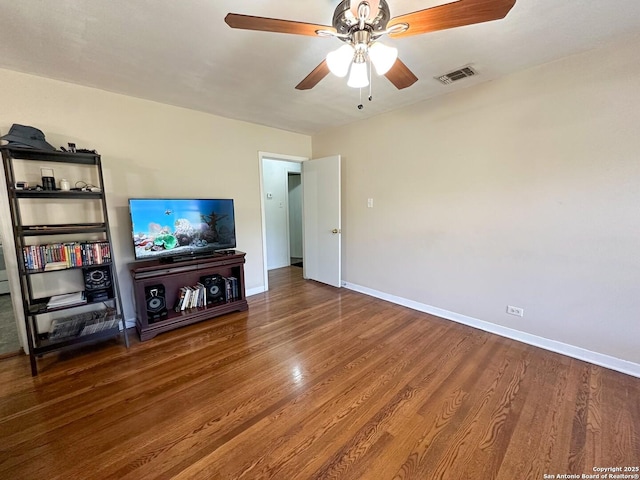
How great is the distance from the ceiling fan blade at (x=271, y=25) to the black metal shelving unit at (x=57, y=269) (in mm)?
1912

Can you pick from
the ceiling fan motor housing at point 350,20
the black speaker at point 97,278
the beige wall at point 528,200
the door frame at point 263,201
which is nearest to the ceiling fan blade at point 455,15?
the ceiling fan motor housing at point 350,20

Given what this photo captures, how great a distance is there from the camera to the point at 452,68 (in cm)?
224

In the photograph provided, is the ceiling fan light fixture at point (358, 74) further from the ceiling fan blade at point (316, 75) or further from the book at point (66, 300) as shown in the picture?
the book at point (66, 300)

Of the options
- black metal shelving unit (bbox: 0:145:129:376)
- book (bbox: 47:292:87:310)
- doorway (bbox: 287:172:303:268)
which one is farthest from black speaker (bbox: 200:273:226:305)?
doorway (bbox: 287:172:303:268)

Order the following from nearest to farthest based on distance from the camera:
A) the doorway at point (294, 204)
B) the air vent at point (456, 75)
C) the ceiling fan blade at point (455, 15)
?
1. the ceiling fan blade at point (455, 15)
2. the air vent at point (456, 75)
3. the doorway at point (294, 204)

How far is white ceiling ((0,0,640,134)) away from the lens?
152 centimetres

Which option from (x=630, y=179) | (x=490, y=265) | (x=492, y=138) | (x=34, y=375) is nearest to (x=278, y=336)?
(x=34, y=375)

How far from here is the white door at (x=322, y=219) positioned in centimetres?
389

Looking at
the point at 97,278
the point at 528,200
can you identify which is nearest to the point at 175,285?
the point at 97,278

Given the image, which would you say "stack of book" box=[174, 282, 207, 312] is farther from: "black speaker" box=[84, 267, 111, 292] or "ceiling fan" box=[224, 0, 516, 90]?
"ceiling fan" box=[224, 0, 516, 90]

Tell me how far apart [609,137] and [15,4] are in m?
3.93

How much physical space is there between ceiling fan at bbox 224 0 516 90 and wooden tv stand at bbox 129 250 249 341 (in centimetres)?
226

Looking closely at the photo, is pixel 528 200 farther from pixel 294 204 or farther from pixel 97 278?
pixel 294 204

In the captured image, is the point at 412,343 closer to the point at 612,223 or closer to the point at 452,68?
the point at 612,223
